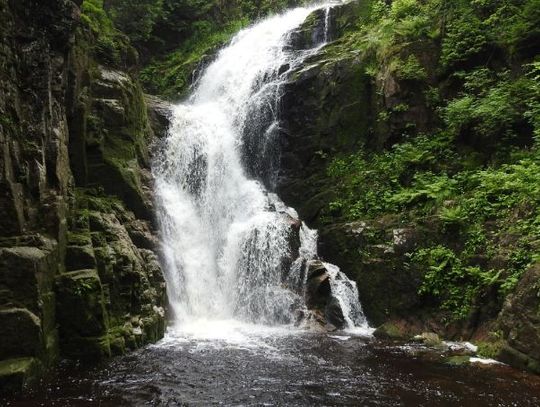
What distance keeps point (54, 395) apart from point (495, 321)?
9.62 metres

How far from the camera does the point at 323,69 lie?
2052 cm

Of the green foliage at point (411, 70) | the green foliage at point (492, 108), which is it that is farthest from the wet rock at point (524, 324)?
the green foliage at point (411, 70)

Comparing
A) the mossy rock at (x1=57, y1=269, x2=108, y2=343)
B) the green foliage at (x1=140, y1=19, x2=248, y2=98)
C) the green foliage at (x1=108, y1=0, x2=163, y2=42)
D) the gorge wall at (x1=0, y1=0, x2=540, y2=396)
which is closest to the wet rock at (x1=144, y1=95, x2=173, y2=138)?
the gorge wall at (x1=0, y1=0, x2=540, y2=396)

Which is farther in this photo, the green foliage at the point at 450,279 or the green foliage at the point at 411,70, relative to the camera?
the green foliage at the point at 411,70

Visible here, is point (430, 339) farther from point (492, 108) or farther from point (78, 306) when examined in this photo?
point (78, 306)

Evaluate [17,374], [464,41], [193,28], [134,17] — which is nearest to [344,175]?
[464,41]

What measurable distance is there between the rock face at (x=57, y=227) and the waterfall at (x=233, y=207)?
2.14 m

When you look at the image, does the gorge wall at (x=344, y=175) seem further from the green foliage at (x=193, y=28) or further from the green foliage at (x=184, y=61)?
the green foliage at (x=193, y=28)

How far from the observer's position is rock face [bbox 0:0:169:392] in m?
8.68

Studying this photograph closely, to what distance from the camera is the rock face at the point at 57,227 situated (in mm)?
8680

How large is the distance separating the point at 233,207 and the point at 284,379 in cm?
1069

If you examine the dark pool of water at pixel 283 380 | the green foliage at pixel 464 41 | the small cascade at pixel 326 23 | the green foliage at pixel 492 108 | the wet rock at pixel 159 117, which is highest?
the small cascade at pixel 326 23

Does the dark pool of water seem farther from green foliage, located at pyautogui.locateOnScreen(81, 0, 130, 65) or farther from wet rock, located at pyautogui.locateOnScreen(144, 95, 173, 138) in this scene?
wet rock, located at pyautogui.locateOnScreen(144, 95, 173, 138)

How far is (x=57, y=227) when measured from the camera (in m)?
10.3
